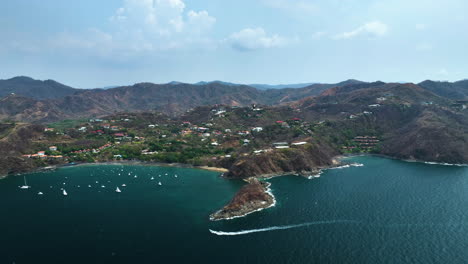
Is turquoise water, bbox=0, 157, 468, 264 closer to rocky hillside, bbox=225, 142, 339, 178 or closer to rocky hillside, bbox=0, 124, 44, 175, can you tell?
rocky hillside, bbox=225, 142, 339, 178

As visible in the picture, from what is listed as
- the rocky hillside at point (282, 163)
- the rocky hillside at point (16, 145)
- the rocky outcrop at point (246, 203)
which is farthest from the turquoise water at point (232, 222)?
the rocky hillside at point (16, 145)

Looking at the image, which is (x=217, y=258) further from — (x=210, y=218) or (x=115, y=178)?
(x=115, y=178)

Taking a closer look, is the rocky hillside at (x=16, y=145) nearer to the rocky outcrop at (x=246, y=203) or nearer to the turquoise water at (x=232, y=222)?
the turquoise water at (x=232, y=222)

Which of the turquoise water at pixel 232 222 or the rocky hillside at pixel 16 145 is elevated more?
the rocky hillside at pixel 16 145

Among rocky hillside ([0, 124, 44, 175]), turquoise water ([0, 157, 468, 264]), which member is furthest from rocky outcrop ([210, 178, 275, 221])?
rocky hillside ([0, 124, 44, 175])

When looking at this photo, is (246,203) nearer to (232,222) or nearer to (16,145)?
(232,222)

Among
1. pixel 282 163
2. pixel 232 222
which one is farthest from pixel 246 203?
pixel 282 163
